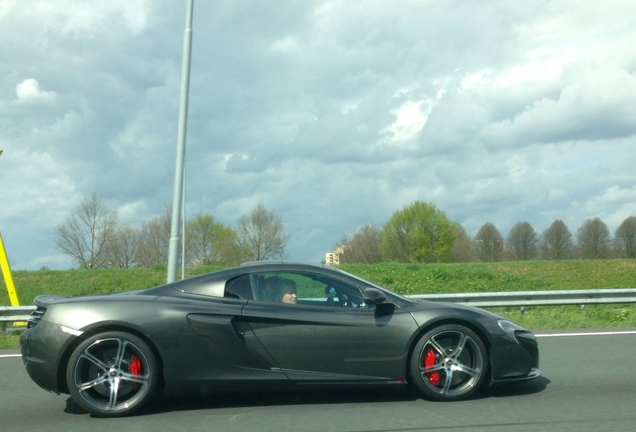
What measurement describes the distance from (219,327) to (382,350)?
140 cm

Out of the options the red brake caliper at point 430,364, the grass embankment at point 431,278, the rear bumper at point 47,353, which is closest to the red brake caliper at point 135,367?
the rear bumper at point 47,353

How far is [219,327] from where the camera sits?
6582 millimetres

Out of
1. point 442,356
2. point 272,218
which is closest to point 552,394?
point 442,356

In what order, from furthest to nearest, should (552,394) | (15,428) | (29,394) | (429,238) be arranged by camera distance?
(429,238) → (29,394) → (552,394) → (15,428)

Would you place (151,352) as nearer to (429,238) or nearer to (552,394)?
(552,394)

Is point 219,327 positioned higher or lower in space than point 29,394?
higher

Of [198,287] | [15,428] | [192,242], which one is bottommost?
[15,428]

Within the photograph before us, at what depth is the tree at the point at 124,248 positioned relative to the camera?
4612cm

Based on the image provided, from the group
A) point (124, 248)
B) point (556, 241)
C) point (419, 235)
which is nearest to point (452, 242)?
point (419, 235)

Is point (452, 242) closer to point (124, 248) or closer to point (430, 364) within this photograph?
point (124, 248)

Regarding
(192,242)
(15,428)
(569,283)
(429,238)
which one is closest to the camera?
(15,428)

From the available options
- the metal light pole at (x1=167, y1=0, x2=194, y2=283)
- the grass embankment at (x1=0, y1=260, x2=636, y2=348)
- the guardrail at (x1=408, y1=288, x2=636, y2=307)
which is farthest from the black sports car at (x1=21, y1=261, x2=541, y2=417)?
the grass embankment at (x1=0, y1=260, x2=636, y2=348)

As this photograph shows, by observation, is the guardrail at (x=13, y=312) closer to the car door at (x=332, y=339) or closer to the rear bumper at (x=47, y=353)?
the rear bumper at (x=47, y=353)

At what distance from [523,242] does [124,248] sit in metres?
41.7
